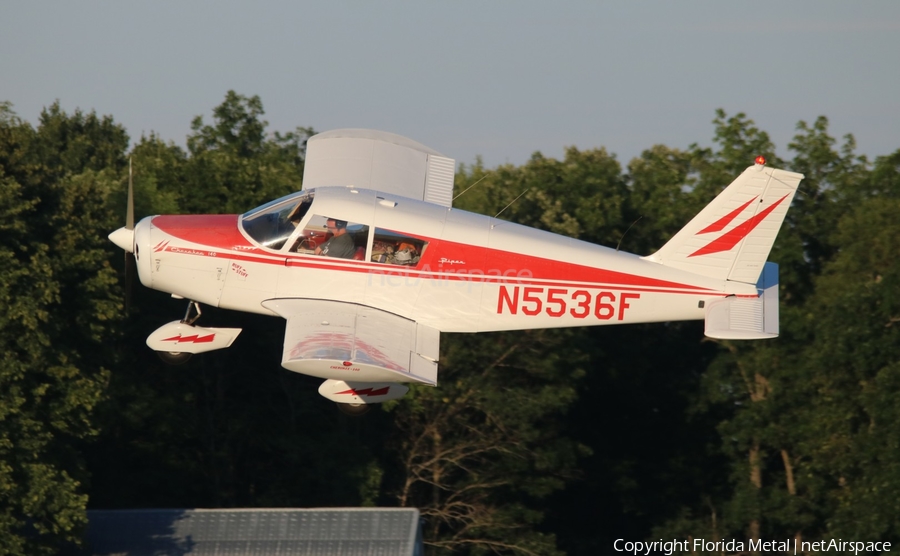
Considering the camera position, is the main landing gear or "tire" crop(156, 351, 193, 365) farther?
"tire" crop(156, 351, 193, 365)

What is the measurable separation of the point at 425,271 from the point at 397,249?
1.32 ft

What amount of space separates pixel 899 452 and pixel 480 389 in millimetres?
7536

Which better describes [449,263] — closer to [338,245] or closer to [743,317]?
[338,245]

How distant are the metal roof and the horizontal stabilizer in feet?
26.1

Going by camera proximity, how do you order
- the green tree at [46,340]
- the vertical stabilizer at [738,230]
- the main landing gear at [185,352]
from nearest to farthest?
1. the vertical stabilizer at [738,230]
2. the main landing gear at [185,352]
3. the green tree at [46,340]

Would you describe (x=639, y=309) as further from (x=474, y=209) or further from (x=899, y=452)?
(x=474, y=209)

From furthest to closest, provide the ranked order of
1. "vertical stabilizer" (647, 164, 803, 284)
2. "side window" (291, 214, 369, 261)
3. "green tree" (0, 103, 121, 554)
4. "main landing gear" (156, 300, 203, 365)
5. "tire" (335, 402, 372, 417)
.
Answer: "green tree" (0, 103, 121, 554) < "main landing gear" (156, 300, 203, 365) < "tire" (335, 402, 372, 417) < "vertical stabilizer" (647, 164, 803, 284) < "side window" (291, 214, 369, 261)

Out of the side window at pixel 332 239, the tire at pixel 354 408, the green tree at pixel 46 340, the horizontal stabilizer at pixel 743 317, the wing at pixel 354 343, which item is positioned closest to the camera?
the wing at pixel 354 343

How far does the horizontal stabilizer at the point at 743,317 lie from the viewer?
13.4m

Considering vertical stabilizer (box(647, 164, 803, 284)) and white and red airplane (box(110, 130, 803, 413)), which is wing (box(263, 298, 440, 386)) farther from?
vertical stabilizer (box(647, 164, 803, 284))

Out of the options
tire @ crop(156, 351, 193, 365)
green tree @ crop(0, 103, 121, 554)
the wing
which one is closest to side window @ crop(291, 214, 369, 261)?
the wing

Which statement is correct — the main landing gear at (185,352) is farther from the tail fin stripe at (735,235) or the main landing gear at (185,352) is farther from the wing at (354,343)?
the tail fin stripe at (735,235)

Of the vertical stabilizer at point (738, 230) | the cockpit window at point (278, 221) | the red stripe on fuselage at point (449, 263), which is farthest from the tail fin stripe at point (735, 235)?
the cockpit window at point (278, 221)

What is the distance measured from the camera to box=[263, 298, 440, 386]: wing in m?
11.9
